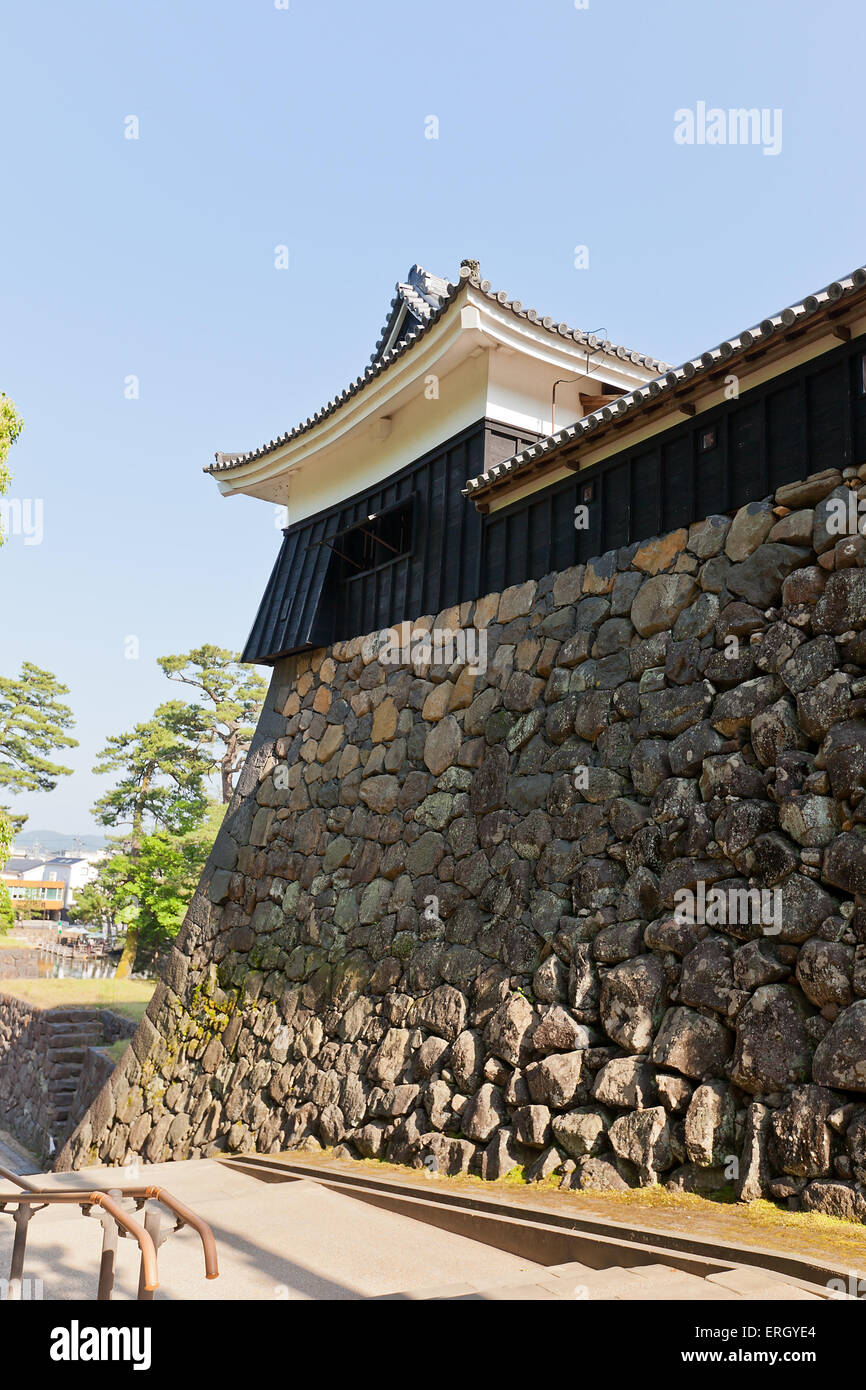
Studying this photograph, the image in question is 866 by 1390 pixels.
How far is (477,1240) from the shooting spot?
17.7 ft

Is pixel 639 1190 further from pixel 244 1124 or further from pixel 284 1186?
pixel 244 1124

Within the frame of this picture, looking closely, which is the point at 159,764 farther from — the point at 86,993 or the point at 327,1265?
the point at 327,1265

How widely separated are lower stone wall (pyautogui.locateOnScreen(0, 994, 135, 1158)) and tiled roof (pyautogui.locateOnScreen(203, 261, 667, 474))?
34.3 ft

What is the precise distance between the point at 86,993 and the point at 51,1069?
415cm

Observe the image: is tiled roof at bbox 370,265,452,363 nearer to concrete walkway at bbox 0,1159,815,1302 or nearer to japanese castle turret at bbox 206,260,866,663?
japanese castle turret at bbox 206,260,866,663

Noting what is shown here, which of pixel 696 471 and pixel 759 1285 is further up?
pixel 696 471

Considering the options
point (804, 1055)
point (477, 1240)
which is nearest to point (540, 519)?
point (804, 1055)

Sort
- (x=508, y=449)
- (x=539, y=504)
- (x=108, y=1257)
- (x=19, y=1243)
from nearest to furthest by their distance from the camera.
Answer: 1. (x=108, y=1257)
2. (x=19, y=1243)
3. (x=539, y=504)
4. (x=508, y=449)

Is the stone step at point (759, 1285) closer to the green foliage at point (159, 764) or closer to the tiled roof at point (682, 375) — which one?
the tiled roof at point (682, 375)

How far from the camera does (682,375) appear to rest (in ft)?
22.4

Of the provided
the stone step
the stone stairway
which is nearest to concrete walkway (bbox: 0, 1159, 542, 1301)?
the stone step

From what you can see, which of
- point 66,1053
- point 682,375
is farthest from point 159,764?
point 682,375

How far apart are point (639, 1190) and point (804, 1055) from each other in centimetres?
129

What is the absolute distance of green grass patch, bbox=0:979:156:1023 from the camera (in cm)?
1995
